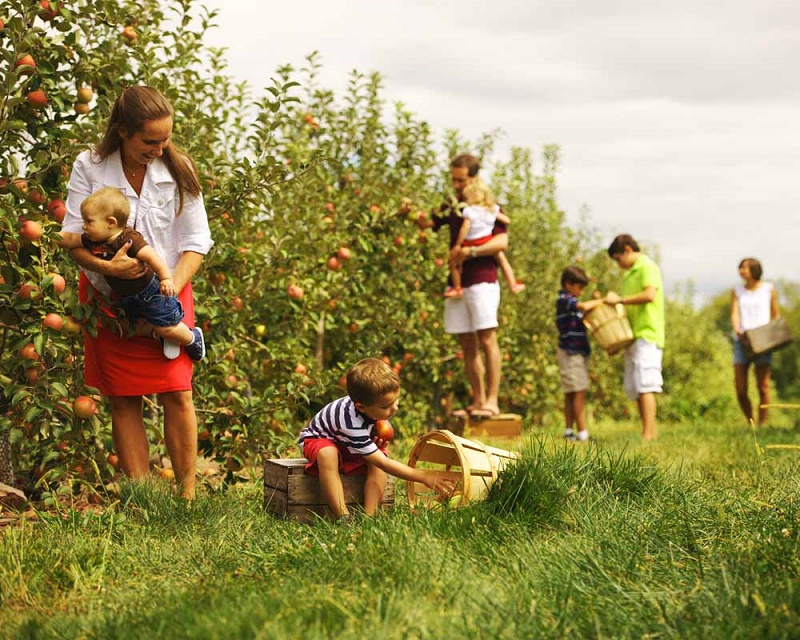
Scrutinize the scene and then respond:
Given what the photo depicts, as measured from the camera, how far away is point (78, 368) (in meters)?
4.34

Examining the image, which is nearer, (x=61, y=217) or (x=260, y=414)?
(x=61, y=217)

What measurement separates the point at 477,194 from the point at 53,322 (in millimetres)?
3850

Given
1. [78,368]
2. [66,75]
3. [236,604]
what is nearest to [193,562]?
[236,604]

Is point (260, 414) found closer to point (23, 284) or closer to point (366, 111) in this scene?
point (23, 284)

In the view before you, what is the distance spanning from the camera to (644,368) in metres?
7.72

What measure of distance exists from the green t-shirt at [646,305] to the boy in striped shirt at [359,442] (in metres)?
4.27

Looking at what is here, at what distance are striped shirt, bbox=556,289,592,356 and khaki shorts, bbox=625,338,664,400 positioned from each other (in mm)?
421

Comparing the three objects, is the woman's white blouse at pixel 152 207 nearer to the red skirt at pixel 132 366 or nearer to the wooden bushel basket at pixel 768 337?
the red skirt at pixel 132 366

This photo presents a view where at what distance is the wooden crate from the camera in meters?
3.79

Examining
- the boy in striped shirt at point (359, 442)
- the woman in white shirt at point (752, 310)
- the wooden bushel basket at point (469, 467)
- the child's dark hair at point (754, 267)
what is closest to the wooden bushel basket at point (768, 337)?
the woman in white shirt at point (752, 310)

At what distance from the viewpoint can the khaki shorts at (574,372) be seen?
26.1 feet

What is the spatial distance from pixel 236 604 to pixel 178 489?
1631 mm

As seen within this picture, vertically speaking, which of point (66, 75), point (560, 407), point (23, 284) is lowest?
point (560, 407)

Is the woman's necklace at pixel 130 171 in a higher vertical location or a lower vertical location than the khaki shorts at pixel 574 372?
higher
